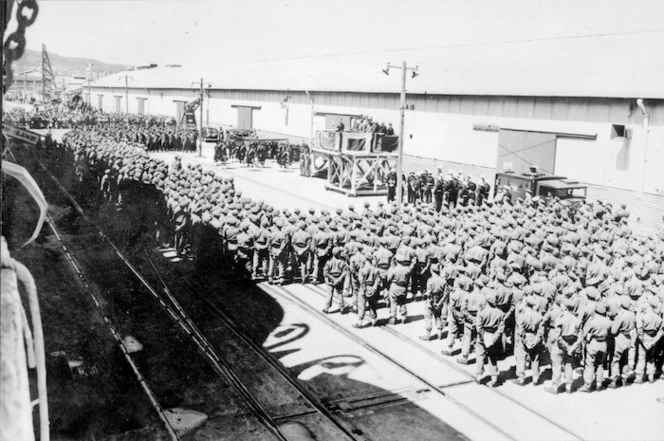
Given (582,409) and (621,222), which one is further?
(621,222)

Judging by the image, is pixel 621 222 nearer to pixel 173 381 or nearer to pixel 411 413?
pixel 411 413

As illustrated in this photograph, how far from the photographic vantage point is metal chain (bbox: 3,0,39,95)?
6.57 feet

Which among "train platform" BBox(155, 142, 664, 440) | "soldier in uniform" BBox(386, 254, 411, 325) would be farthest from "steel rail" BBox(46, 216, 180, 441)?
"soldier in uniform" BBox(386, 254, 411, 325)

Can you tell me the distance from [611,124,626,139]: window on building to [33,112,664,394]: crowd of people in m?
3.53

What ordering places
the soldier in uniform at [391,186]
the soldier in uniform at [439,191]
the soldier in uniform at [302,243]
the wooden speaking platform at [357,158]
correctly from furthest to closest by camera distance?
the wooden speaking platform at [357,158] < the soldier in uniform at [391,186] < the soldier in uniform at [439,191] < the soldier in uniform at [302,243]

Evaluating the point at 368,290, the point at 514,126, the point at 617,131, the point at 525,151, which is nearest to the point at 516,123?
the point at 514,126

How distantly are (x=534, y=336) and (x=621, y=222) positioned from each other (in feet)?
28.7

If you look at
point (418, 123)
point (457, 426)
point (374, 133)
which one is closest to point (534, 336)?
point (457, 426)

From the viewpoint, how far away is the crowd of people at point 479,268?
859 cm

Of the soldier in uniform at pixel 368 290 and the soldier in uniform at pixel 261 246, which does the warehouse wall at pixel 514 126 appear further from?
the soldier in uniform at pixel 261 246

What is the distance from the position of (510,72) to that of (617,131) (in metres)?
8.54

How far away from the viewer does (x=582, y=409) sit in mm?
8008

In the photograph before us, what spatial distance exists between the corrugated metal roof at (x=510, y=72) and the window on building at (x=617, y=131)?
97 centimetres

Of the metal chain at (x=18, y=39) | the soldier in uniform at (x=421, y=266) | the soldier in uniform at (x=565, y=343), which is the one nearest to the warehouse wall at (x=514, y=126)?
the soldier in uniform at (x=421, y=266)
